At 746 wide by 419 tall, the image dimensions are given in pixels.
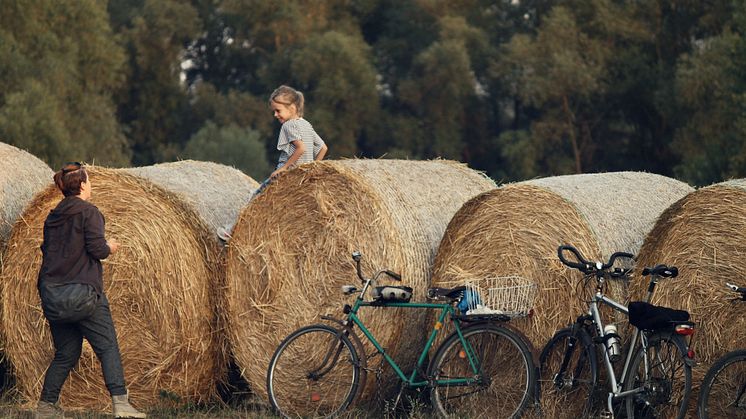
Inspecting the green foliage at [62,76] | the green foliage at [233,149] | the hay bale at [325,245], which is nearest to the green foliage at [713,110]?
the green foliage at [233,149]

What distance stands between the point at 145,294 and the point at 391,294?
2.43 m

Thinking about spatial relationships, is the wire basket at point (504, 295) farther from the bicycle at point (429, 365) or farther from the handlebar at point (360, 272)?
the handlebar at point (360, 272)

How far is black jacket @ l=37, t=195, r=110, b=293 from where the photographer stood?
9406 mm

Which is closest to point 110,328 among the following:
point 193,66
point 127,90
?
point 127,90

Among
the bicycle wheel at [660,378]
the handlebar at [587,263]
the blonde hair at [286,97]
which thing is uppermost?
the blonde hair at [286,97]

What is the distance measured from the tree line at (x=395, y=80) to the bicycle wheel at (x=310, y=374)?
73.1ft

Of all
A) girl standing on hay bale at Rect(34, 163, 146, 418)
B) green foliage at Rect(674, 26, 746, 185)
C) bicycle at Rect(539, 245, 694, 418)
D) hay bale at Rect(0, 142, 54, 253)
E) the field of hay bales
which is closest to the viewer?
bicycle at Rect(539, 245, 694, 418)

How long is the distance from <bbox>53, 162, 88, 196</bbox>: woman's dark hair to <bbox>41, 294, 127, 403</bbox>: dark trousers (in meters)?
0.84

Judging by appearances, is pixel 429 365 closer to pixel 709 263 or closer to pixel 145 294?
pixel 709 263

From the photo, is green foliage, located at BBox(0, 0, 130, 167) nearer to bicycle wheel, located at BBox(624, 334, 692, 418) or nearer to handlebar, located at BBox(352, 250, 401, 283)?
handlebar, located at BBox(352, 250, 401, 283)

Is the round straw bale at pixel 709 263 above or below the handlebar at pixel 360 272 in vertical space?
above

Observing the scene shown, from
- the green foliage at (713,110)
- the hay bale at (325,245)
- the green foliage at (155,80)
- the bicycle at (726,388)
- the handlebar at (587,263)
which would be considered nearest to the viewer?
the bicycle at (726,388)

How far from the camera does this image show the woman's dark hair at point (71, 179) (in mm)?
9523

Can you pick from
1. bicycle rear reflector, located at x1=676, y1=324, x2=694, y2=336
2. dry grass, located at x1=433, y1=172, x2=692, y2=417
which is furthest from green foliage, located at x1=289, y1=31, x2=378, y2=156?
bicycle rear reflector, located at x1=676, y1=324, x2=694, y2=336
